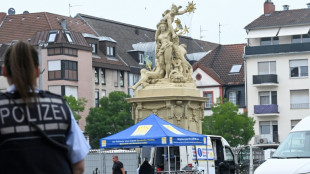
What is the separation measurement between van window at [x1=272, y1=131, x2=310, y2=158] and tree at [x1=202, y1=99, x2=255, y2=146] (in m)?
50.7

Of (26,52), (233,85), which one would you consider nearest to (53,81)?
(233,85)

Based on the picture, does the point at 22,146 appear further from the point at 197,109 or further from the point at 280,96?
the point at 280,96

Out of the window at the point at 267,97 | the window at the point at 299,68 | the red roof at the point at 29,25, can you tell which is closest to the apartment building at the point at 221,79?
the window at the point at 267,97

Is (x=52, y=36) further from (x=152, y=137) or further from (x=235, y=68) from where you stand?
(x=152, y=137)

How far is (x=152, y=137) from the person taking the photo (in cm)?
2602

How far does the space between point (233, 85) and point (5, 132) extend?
86836 millimetres

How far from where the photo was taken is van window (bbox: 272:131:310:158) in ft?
72.9

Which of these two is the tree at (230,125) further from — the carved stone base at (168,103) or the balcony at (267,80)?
the carved stone base at (168,103)

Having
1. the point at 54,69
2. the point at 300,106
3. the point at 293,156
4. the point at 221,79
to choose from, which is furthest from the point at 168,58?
the point at 221,79

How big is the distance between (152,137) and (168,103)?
10.6 m

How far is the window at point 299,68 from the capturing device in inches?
3214

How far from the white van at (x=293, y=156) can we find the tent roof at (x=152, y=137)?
3.75m

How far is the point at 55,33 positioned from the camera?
86250 mm

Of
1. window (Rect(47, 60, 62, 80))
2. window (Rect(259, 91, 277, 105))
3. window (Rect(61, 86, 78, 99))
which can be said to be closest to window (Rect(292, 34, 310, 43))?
window (Rect(259, 91, 277, 105))
